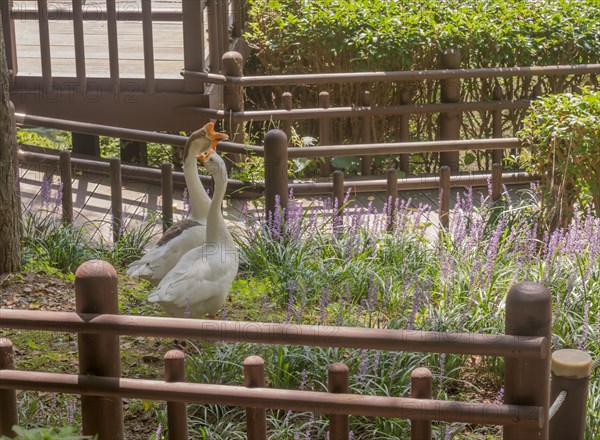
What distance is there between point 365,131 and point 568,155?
2879mm

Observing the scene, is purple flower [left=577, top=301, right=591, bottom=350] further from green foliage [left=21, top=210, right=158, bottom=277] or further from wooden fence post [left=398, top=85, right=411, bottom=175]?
wooden fence post [left=398, top=85, right=411, bottom=175]

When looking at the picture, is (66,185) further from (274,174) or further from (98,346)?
(98,346)

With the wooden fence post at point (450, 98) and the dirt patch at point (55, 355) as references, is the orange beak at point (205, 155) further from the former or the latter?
the wooden fence post at point (450, 98)

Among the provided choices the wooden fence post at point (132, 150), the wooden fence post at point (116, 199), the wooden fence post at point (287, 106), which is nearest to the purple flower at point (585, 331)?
the wooden fence post at point (116, 199)

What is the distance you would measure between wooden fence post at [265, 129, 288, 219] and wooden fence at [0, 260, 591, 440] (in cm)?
372

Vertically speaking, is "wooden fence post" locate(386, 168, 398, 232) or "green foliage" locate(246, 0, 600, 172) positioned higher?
"green foliage" locate(246, 0, 600, 172)

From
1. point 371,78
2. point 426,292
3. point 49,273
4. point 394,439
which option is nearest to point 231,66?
point 371,78

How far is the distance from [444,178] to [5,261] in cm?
323

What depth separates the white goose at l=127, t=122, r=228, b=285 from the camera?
6910 mm

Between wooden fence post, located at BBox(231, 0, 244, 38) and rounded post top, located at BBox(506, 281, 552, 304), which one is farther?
wooden fence post, located at BBox(231, 0, 244, 38)

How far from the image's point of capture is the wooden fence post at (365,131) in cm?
1053

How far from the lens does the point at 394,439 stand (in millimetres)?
5344

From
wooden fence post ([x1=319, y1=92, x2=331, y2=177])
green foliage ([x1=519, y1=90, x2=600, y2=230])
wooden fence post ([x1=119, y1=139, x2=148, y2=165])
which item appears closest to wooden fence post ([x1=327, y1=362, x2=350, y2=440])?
green foliage ([x1=519, y1=90, x2=600, y2=230])

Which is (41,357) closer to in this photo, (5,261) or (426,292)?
(5,261)
